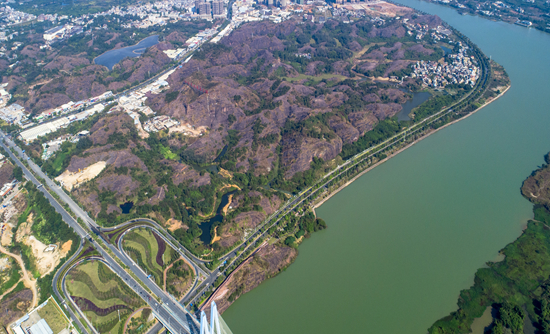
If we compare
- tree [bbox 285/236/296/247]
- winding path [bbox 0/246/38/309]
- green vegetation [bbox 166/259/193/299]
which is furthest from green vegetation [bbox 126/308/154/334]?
tree [bbox 285/236/296/247]

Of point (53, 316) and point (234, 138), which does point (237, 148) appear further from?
point (53, 316)

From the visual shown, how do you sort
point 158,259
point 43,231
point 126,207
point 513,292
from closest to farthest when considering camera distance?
point 513,292 → point 158,259 → point 43,231 → point 126,207

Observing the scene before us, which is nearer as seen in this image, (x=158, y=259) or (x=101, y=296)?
(x=101, y=296)

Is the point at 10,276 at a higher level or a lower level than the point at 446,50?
lower

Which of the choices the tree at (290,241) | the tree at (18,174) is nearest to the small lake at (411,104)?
the tree at (290,241)

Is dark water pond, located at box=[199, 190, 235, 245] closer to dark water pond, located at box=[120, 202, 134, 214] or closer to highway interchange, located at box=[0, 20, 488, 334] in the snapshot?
highway interchange, located at box=[0, 20, 488, 334]

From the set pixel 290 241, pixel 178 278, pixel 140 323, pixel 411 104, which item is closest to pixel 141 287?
pixel 178 278

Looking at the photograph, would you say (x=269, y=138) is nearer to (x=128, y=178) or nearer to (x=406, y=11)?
(x=128, y=178)

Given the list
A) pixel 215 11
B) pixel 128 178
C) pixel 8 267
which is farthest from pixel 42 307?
pixel 215 11

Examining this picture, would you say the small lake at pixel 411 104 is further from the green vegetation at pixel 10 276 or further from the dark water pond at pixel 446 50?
the green vegetation at pixel 10 276
